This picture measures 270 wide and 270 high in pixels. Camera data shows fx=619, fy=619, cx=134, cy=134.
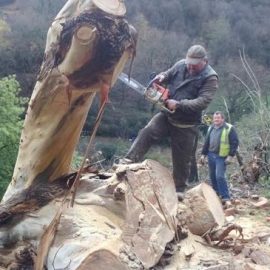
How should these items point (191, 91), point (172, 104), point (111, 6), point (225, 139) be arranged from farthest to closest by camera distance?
point (225, 139), point (191, 91), point (172, 104), point (111, 6)

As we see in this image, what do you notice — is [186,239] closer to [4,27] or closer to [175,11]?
[4,27]

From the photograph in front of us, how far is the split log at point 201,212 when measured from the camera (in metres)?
5.09

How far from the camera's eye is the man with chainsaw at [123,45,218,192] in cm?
596

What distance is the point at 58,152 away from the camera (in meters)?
4.57

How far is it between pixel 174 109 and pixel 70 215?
199cm

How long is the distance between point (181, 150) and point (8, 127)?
9.53 metres

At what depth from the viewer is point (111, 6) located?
3771mm

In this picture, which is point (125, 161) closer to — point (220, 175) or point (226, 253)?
point (226, 253)

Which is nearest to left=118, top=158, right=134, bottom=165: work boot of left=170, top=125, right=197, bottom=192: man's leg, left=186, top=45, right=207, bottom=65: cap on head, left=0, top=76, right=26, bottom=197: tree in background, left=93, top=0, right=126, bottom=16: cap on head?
Result: left=170, top=125, right=197, bottom=192: man's leg

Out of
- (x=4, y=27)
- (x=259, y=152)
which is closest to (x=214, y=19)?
(x=4, y=27)

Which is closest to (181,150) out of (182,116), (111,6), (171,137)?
(171,137)

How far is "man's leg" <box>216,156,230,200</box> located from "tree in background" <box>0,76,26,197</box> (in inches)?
237

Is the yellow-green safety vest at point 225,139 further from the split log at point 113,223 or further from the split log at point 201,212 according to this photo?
the split log at point 113,223

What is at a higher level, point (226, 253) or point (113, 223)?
point (113, 223)
